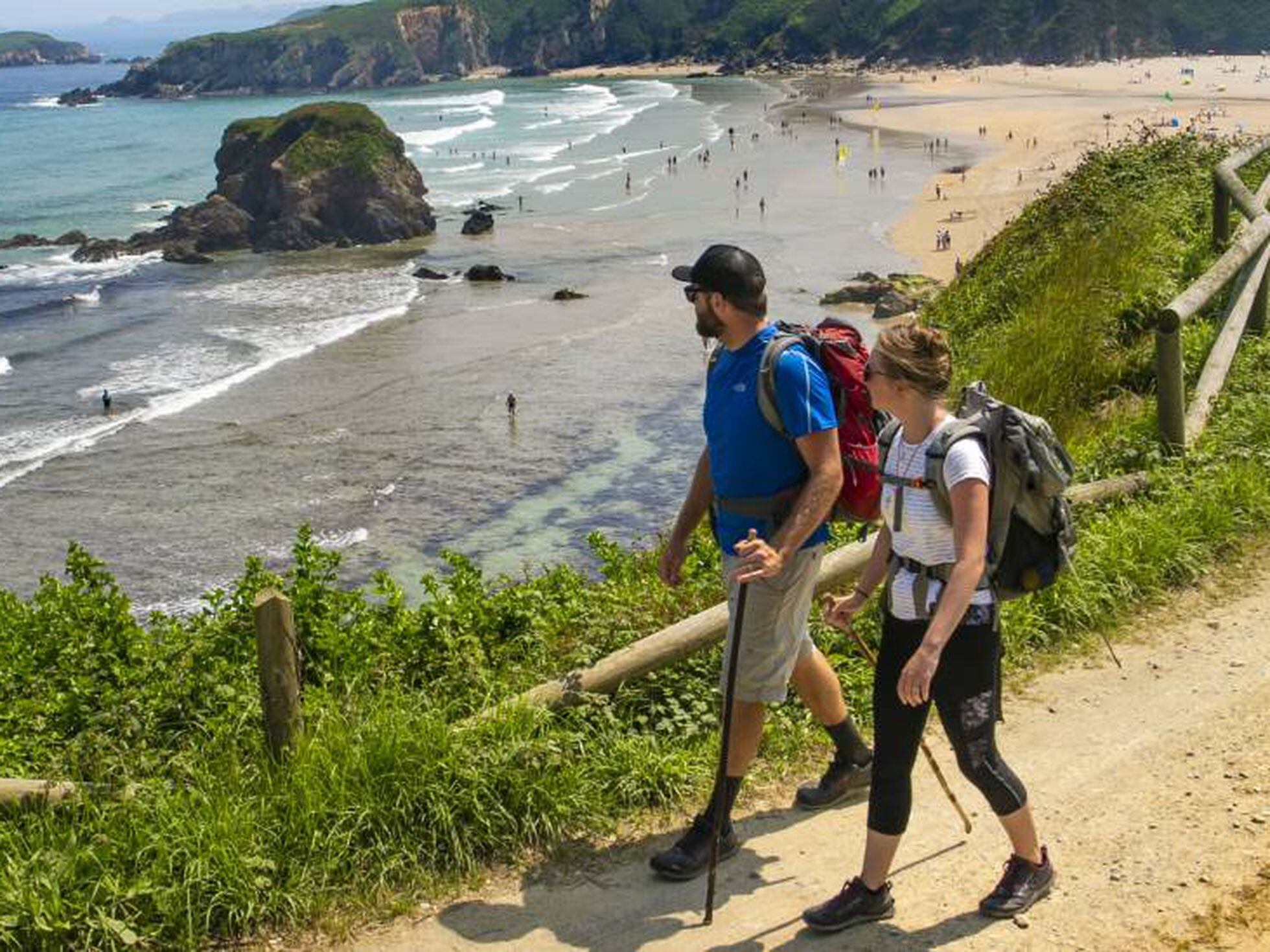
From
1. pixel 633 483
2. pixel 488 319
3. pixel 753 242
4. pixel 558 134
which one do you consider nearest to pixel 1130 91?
pixel 558 134

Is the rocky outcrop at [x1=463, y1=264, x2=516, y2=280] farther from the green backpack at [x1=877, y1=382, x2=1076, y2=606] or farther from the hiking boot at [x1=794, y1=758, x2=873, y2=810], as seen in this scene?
the green backpack at [x1=877, y1=382, x2=1076, y2=606]

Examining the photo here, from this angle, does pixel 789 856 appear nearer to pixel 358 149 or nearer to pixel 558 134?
pixel 358 149

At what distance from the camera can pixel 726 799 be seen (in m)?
4.84

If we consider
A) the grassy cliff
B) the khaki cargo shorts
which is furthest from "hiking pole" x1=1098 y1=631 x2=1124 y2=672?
the grassy cliff

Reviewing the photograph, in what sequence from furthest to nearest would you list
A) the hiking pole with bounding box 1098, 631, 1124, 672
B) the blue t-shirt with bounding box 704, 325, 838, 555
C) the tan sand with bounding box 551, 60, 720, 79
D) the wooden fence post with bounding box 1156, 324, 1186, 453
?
the tan sand with bounding box 551, 60, 720, 79
the wooden fence post with bounding box 1156, 324, 1186, 453
the hiking pole with bounding box 1098, 631, 1124, 672
the blue t-shirt with bounding box 704, 325, 838, 555

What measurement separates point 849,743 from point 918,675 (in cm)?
142

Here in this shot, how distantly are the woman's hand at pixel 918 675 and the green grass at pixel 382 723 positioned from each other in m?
1.65

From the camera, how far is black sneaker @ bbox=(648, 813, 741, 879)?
4871 millimetres

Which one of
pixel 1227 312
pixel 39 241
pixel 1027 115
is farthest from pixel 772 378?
pixel 1027 115

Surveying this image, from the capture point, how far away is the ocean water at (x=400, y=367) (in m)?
23.1

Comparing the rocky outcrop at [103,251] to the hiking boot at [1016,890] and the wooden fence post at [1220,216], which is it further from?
the hiking boot at [1016,890]

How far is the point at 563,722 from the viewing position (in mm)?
5617

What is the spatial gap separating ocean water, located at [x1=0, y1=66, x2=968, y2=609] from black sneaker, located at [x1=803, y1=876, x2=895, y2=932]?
15321 mm

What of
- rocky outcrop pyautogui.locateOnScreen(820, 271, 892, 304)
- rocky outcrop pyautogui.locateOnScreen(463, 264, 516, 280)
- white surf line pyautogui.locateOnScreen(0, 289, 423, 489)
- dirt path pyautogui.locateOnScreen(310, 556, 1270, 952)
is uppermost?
dirt path pyautogui.locateOnScreen(310, 556, 1270, 952)
